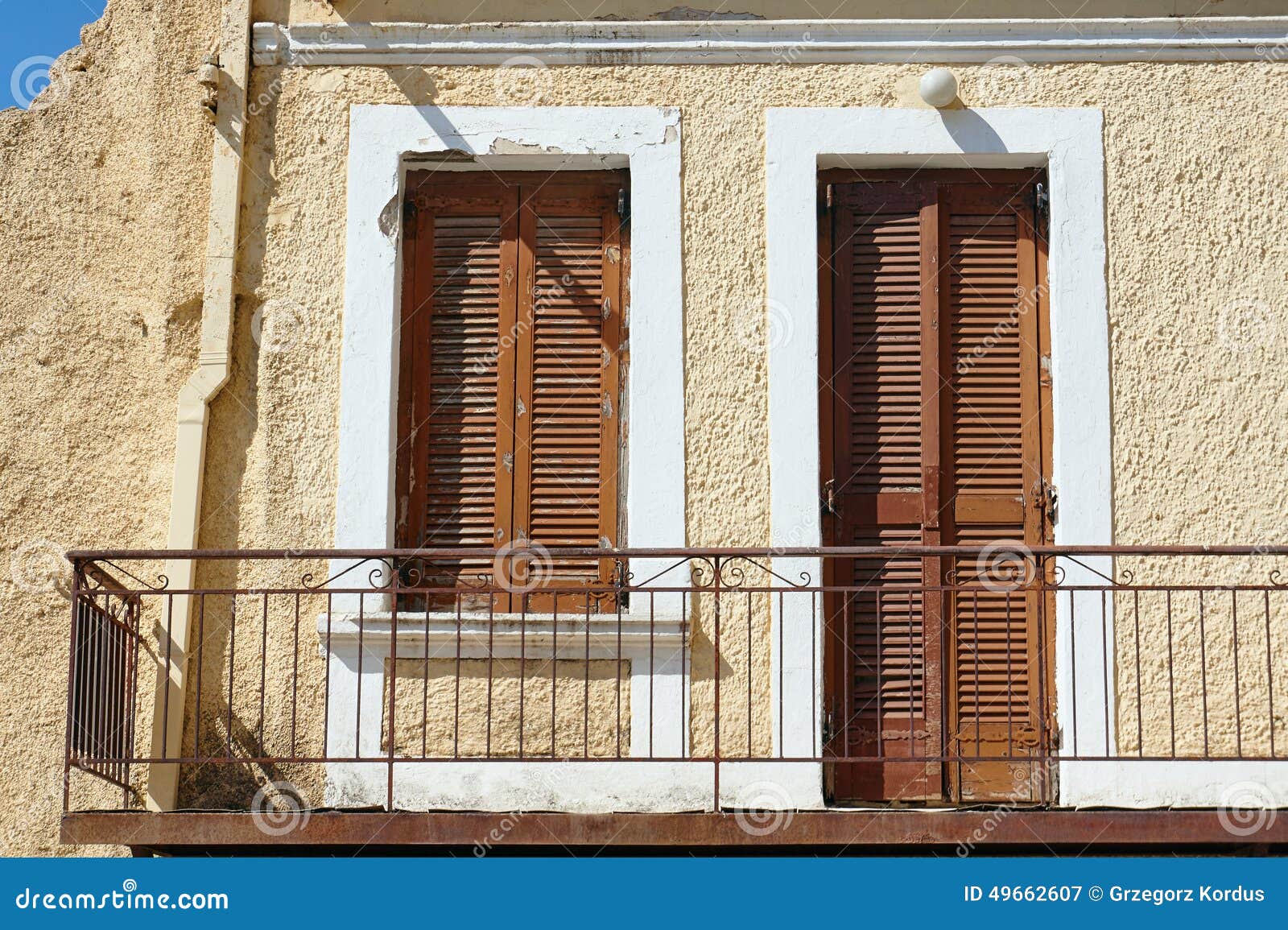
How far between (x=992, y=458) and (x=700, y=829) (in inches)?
88.3

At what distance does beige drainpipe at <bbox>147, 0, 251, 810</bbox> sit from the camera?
7848 mm

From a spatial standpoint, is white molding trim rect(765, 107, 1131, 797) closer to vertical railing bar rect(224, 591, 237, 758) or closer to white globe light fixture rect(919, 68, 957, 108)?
white globe light fixture rect(919, 68, 957, 108)

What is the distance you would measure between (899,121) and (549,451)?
221 centimetres

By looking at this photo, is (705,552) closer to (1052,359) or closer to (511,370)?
(511,370)

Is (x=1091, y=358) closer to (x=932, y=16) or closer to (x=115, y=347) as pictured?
(x=932, y=16)

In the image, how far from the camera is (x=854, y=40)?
27.3 ft

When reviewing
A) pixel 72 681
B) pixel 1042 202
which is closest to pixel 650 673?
pixel 72 681

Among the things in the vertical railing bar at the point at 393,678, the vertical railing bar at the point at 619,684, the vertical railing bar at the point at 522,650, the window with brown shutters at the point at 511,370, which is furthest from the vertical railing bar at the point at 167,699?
the vertical railing bar at the point at 619,684

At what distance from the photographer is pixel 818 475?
7.99 meters

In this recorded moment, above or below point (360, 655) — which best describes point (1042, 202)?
above

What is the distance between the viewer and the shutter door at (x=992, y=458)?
797 cm

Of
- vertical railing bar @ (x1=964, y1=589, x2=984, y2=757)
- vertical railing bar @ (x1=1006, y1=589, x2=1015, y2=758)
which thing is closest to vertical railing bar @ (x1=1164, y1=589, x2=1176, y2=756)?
vertical railing bar @ (x1=1006, y1=589, x2=1015, y2=758)

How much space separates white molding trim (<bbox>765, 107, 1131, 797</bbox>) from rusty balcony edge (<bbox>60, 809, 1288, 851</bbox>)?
0.61 metres

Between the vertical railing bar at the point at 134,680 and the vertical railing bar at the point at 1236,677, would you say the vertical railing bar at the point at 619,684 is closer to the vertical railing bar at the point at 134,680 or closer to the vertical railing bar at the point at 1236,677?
the vertical railing bar at the point at 134,680
